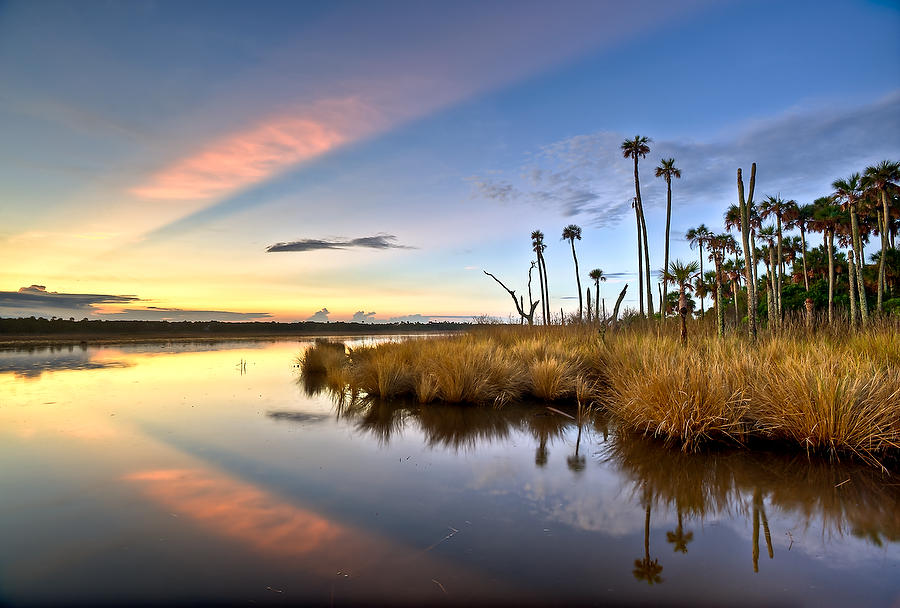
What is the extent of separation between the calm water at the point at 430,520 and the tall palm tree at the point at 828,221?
36.4 meters

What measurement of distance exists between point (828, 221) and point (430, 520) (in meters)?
44.2

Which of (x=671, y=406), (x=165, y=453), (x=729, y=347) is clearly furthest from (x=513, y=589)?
(x=729, y=347)

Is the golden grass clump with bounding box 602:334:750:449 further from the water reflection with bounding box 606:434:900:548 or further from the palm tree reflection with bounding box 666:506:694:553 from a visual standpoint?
the palm tree reflection with bounding box 666:506:694:553

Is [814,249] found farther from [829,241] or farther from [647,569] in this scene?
[647,569]

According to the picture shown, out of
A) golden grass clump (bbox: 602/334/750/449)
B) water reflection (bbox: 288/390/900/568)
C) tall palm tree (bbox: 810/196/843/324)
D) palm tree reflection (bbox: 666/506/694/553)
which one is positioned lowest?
water reflection (bbox: 288/390/900/568)

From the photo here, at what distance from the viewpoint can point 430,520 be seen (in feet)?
14.5

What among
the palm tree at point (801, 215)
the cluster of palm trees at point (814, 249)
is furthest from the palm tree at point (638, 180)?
the palm tree at point (801, 215)

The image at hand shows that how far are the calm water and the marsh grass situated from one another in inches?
22.2

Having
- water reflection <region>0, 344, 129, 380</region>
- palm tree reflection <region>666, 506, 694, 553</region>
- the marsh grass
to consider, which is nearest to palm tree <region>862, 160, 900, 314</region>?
the marsh grass

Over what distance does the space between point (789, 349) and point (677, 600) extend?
786 cm

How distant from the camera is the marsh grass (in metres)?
5.96

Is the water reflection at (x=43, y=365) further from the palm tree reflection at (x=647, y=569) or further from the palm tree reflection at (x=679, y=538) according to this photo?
the palm tree reflection at (x=679, y=538)

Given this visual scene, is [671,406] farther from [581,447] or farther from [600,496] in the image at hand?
[600,496]

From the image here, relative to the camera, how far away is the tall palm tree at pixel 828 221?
33.7 metres
